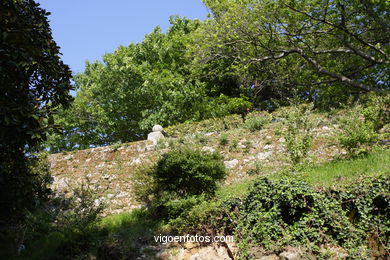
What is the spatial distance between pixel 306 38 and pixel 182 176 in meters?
11.0

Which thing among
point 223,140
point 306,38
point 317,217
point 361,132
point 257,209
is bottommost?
point 317,217

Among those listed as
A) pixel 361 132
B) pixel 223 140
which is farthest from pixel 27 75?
pixel 361 132

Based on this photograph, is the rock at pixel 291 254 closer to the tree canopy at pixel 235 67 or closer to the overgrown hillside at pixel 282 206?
→ the overgrown hillside at pixel 282 206

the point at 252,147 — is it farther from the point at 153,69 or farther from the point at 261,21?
the point at 153,69

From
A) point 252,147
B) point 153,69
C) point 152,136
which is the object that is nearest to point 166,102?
point 153,69

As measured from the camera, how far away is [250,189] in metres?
6.95

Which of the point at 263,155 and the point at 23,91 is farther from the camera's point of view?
the point at 263,155

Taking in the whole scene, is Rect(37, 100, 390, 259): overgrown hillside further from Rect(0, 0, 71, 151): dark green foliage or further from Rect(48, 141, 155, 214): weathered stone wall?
Rect(0, 0, 71, 151): dark green foliage

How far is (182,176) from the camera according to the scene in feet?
27.8

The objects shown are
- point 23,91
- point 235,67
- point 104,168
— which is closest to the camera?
point 23,91

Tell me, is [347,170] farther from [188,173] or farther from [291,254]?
[188,173]

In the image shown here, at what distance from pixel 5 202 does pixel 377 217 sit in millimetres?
6608

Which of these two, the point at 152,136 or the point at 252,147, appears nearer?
the point at 252,147

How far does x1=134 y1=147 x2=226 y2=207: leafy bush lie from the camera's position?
8.35 metres
